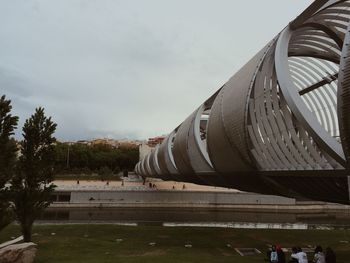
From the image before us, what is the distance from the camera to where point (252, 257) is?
16500mm

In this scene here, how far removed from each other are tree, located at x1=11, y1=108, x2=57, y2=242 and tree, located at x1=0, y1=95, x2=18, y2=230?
113 inches

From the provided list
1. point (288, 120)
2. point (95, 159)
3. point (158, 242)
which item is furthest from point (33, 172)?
point (95, 159)

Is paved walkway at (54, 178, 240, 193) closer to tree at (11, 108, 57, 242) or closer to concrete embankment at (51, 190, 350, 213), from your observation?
concrete embankment at (51, 190, 350, 213)

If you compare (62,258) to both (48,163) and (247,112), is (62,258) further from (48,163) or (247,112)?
(247,112)

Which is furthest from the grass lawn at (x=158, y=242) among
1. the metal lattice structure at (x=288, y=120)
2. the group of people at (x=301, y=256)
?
the metal lattice structure at (x=288, y=120)

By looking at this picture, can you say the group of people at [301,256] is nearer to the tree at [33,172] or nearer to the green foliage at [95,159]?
the tree at [33,172]

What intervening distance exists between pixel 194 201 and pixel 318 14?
43365 mm

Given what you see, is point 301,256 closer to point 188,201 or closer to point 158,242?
point 158,242

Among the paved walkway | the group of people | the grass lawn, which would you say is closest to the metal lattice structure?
the group of people

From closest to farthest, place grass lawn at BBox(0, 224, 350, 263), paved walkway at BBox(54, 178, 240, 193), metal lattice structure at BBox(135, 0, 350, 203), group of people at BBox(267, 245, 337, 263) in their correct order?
metal lattice structure at BBox(135, 0, 350, 203), group of people at BBox(267, 245, 337, 263), grass lawn at BBox(0, 224, 350, 263), paved walkway at BBox(54, 178, 240, 193)

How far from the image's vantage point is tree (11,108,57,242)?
18.3m

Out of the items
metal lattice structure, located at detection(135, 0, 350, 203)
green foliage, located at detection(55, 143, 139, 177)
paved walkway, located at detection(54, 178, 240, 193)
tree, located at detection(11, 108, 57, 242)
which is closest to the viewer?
metal lattice structure, located at detection(135, 0, 350, 203)

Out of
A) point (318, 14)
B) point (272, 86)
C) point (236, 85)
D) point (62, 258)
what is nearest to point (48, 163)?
point (62, 258)

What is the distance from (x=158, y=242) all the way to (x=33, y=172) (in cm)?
715
